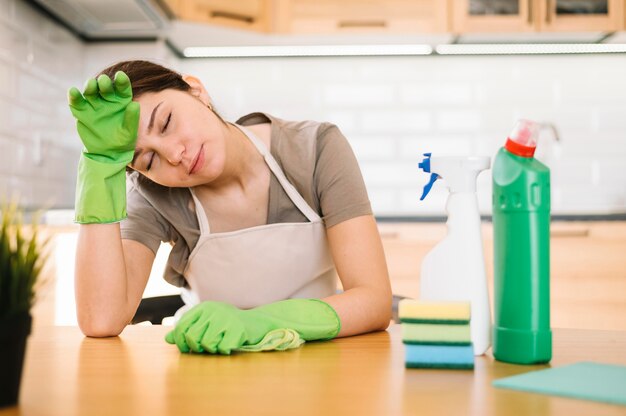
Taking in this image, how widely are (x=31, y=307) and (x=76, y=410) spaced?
94 millimetres

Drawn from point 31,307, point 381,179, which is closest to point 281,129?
point 31,307

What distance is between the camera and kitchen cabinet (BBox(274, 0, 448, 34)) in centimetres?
296

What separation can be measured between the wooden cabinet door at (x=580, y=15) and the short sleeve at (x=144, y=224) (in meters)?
2.31

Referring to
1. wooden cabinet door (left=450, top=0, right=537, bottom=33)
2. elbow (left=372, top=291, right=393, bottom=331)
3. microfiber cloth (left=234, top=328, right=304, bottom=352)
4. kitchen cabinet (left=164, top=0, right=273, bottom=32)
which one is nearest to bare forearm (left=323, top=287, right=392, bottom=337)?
elbow (left=372, top=291, right=393, bottom=331)

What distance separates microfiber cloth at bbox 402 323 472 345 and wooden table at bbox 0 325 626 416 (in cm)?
3

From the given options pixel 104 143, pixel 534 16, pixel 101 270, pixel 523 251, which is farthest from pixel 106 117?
pixel 534 16

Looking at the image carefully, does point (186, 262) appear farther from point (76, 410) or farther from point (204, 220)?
point (76, 410)

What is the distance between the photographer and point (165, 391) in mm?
601

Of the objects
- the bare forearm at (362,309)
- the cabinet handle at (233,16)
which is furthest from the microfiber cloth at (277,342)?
the cabinet handle at (233,16)

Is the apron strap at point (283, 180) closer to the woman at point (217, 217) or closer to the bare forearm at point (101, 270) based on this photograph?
the woman at point (217, 217)

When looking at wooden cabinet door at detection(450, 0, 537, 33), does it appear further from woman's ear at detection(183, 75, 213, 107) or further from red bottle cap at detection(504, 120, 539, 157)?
red bottle cap at detection(504, 120, 539, 157)

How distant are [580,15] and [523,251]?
265cm

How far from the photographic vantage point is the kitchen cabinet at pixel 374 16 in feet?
9.71

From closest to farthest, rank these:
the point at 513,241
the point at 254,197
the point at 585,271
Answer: the point at 513,241 → the point at 254,197 → the point at 585,271
